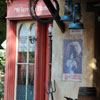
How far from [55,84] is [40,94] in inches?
49.0

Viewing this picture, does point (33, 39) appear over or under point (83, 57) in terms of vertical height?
over

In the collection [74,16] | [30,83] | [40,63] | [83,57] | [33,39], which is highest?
[74,16]

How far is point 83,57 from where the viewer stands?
6910 millimetres

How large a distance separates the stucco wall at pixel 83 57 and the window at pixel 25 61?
1.31 metres

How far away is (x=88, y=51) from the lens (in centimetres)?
685

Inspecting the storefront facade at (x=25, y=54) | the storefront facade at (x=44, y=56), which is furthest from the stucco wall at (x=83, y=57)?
the storefront facade at (x=25, y=54)

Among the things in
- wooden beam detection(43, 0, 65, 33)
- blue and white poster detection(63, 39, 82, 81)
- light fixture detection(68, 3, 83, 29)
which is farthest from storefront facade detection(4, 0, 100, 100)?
light fixture detection(68, 3, 83, 29)

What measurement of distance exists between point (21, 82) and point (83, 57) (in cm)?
223

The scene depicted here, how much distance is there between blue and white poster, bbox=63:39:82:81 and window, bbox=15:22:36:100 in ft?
4.84

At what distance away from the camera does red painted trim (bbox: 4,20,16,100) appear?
8.76 meters

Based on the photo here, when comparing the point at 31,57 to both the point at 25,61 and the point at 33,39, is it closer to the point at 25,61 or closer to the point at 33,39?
the point at 25,61

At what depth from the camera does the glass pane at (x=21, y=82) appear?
866cm

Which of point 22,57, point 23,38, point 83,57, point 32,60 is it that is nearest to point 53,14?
point 83,57

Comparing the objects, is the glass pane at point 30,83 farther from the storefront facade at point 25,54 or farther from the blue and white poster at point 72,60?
the blue and white poster at point 72,60
